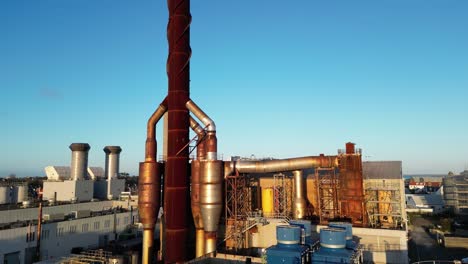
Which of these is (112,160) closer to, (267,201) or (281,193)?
(267,201)

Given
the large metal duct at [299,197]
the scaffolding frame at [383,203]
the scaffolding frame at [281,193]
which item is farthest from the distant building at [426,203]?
the large metal duct at [299,197]

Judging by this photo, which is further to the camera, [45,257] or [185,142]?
[45,257]

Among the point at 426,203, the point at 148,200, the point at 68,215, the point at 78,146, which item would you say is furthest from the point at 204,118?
the point at 426,203

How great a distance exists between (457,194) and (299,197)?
209 ft

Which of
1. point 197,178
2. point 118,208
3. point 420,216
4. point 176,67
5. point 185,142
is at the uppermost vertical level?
point 176,67

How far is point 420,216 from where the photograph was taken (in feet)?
276

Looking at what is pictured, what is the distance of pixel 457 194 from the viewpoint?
8119 centimetres

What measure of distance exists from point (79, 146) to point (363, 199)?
5348 cm

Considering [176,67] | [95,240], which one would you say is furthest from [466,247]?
[95,240]

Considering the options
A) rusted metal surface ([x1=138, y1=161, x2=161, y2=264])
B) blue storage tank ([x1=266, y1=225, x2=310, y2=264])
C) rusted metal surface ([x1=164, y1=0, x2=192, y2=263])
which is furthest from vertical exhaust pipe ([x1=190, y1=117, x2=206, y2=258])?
blue storage tank ([x1=266, y1=225, x2=310, y2=264])

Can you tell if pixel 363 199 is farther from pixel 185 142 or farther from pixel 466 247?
pixel 466 247

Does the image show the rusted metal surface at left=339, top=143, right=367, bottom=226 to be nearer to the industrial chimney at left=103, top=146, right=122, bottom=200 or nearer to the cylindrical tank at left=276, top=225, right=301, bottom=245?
the cylindrical tank at left=276, top=225, right=301, bottom=245

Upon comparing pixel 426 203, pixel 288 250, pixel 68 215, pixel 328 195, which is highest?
pixel 328 195

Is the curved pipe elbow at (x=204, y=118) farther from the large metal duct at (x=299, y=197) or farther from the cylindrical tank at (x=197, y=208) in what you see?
the large metal duct at (x=299, y=197)
